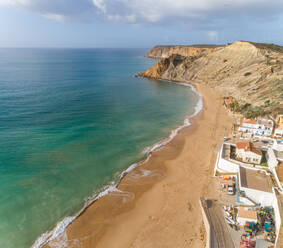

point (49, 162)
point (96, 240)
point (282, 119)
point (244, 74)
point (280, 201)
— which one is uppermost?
point (244, 74)

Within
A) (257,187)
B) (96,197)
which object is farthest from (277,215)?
(96,197)

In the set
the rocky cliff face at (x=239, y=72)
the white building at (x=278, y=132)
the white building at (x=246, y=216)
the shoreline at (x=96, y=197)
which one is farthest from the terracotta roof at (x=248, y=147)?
the rocky cliff face at (x=239, y=72)

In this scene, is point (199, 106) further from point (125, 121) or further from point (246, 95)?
point (125, 121)

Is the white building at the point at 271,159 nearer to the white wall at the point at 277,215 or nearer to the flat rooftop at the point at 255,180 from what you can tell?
the flat rooftop at the point at 255,180

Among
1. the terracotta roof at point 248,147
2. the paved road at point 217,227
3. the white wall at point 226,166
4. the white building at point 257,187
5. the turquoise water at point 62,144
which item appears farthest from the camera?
the terracotta roof at point 248,147

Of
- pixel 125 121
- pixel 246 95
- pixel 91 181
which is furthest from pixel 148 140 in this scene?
pixel 246 95

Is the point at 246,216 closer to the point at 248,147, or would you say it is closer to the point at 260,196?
the point at 260,196

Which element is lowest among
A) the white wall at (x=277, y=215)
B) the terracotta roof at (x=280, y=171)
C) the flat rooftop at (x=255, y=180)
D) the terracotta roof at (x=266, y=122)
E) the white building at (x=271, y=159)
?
the white wall at (x=277, y=215)
